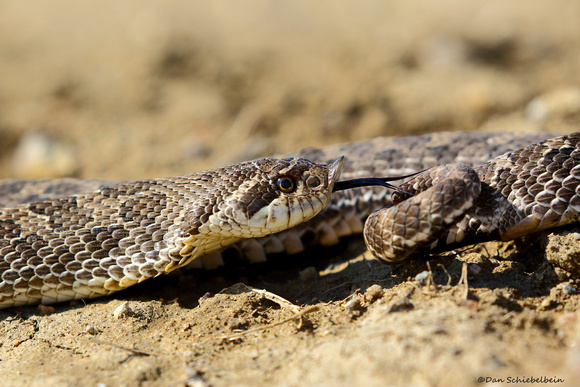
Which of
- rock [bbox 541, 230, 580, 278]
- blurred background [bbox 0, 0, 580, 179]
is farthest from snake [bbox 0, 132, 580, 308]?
blurred background [bbox 0, 0, 580, 179]

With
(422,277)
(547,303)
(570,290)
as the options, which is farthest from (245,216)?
(570,290)

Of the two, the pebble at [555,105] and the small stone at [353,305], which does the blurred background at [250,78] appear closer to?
the pebble at [555,105]

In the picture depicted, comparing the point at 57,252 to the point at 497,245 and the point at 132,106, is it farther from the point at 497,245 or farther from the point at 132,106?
the point at 132,106

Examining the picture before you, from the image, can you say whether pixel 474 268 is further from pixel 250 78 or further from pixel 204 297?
pixel 250 78

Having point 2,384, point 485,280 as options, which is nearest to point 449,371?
point 485,280

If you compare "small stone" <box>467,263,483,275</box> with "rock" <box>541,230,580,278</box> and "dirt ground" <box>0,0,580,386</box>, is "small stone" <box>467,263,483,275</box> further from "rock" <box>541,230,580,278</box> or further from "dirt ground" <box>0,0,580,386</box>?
"rock" <box>541,230,580,278</box>

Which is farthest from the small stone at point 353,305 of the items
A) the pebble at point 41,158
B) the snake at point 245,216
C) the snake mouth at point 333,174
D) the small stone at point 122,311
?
the pebble at point 41,158
